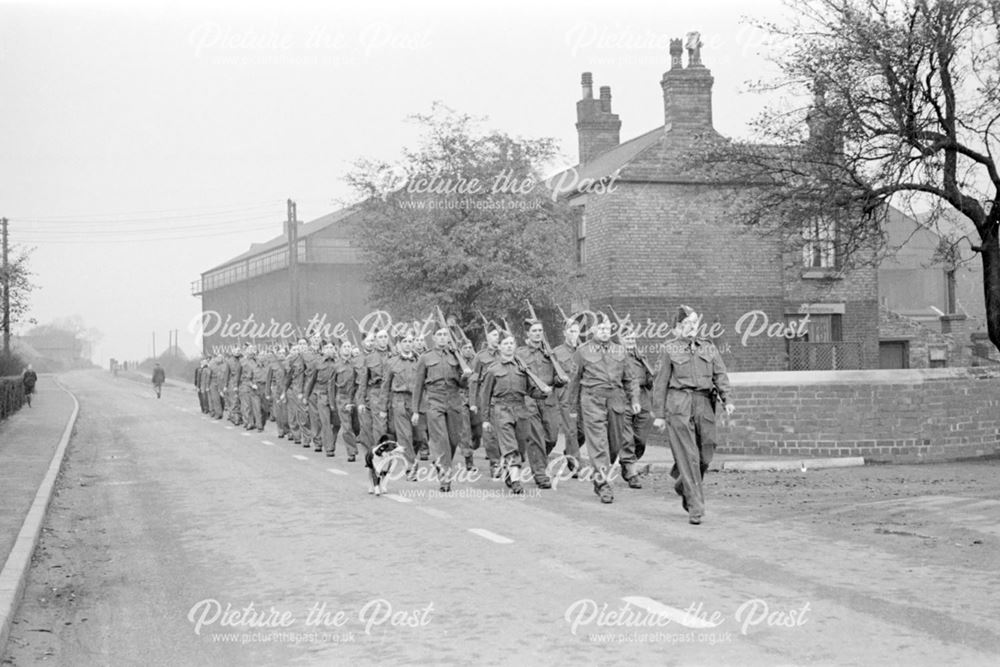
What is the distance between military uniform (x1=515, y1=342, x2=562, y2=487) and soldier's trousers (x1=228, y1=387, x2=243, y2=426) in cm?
1530

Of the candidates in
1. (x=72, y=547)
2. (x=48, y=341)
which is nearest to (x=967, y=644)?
(x=72, y=547)

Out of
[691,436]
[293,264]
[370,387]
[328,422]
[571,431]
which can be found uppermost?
[293,264]

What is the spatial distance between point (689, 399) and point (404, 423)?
→ 4.81 metres

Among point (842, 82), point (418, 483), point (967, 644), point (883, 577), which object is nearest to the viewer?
point (967, 644)

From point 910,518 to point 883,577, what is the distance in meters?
3.28

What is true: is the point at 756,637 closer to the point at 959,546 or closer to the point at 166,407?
the point at 959,546

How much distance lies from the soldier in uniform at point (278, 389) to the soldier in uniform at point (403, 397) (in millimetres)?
8392

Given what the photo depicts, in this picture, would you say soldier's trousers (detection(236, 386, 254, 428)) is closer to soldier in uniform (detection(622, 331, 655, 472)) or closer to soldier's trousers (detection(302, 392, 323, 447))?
soldier's trousers (detection(302, 392, 323, 447))

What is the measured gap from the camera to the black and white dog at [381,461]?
44.0 ft

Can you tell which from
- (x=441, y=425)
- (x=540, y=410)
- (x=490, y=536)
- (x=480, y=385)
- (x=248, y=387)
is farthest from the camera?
(x=248, y=387)

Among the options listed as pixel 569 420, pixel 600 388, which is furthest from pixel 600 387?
pixel 569 420

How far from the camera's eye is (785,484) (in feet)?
47.9

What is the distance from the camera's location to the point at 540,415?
14.0 m

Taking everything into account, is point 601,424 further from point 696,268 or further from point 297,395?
point 696,268
